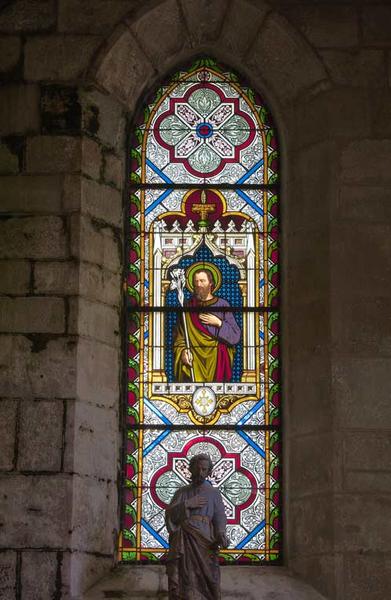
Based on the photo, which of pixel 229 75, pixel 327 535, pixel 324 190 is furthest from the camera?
pixel 229 75

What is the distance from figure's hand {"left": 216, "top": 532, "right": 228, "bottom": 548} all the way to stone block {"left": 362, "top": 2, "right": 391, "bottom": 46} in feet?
11.0

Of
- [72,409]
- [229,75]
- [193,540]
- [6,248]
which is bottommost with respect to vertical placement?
[193,540]

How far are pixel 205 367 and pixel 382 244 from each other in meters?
1.31

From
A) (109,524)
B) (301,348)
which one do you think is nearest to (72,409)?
(109,524)

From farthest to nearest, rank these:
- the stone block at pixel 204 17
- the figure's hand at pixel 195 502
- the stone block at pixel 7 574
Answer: the stone block at pixel 204 17 → the stone block at pixel 7 574 → the figure's hand at pixel 195 502

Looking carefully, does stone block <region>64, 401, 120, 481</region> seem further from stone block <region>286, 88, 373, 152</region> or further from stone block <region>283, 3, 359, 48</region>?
stone block <region>283, 3, 359, 48</region>

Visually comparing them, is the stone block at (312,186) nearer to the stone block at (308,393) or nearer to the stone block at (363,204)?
the stone block at (363,204)

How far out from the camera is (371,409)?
33.0 ft

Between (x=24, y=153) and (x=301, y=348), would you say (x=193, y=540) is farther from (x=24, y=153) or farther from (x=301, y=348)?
(x=24, y=153)

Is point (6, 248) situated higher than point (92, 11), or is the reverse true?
point (92, 11)

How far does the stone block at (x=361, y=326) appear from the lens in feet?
33.4

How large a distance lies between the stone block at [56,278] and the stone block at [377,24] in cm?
236

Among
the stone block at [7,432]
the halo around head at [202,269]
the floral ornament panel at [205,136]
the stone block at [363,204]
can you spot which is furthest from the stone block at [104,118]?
the stone block at [7,432]

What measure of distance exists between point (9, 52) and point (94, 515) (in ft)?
9.54
